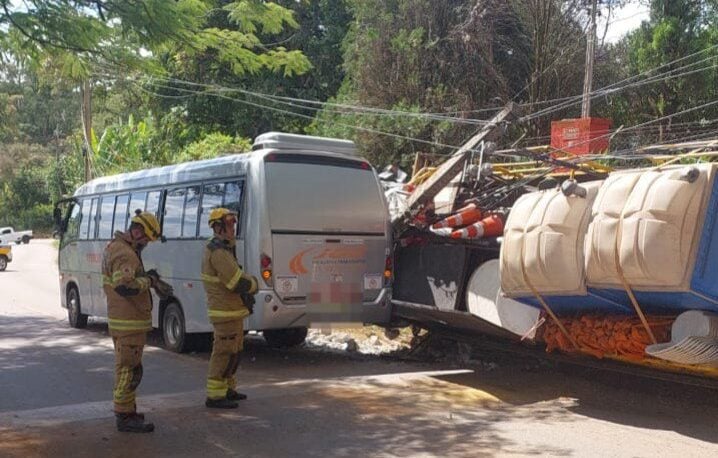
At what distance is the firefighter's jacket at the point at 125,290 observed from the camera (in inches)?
242

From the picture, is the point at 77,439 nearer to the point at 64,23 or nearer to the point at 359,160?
the point at 64,23

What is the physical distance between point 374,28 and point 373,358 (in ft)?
42.5

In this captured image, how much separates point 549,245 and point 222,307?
293 cm

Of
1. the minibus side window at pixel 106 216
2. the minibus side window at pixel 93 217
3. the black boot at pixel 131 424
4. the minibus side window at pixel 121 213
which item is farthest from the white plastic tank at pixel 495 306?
the minibus side window at pixel 93 217

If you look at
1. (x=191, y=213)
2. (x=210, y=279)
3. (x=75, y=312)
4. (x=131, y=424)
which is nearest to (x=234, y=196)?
(x=191, y=213)

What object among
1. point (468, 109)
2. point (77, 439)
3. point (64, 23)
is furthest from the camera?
point (468, 109)

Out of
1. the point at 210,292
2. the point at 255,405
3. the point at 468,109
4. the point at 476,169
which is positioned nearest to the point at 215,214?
the point at 210,292

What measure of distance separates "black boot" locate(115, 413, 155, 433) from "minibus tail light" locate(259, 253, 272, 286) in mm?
2627

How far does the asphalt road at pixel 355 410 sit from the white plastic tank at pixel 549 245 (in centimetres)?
115

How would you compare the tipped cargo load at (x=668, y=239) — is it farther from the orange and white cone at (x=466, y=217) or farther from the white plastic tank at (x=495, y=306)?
the orange and white cone at (x=466, y=217)

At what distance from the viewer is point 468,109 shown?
1981 centimetres

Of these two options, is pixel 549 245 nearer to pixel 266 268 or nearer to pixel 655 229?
pixel 655 229

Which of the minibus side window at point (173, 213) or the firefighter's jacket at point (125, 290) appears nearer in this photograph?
the firefighter's jacket at point (125, 290)

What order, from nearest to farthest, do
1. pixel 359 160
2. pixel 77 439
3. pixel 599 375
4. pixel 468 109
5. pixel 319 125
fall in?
pixel 77 439, pixel 599 375, pixel 359 160, pixel 468 109, pixel 319 125
